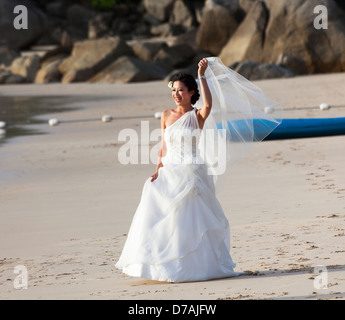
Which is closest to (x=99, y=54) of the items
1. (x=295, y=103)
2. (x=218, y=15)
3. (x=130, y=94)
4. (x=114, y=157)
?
(x=218, y=15)

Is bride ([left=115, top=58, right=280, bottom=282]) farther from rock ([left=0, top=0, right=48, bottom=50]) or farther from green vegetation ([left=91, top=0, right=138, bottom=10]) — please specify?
green vegetation ([left=91, top=0, right=138, bottom=10])

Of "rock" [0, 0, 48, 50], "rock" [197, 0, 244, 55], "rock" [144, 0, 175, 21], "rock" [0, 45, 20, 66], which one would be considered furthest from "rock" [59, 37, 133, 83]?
"rock" [144, 0, 175, 21]

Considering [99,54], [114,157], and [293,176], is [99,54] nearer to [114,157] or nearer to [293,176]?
[114,157]

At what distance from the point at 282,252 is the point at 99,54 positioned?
2623cm

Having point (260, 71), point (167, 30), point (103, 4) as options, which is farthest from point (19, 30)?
point (260, 71)

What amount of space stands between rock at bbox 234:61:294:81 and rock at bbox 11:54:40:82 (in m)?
10.9

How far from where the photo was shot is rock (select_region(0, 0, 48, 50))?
1741 inches

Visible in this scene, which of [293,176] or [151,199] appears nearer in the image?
[151,199]

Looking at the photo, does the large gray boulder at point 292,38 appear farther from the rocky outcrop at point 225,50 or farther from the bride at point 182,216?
the bride at point 182,216

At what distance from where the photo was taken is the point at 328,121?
1161cm

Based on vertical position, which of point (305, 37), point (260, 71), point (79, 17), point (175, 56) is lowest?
point (260, 71)

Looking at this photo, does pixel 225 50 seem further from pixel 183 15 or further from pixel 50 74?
pixel 183 15

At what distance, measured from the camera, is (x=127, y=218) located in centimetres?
876

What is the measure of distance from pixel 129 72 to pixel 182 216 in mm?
24392
